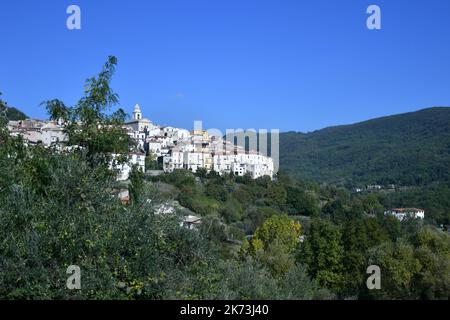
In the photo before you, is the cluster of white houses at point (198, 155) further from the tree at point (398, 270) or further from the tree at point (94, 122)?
the tree at point (94, 122)

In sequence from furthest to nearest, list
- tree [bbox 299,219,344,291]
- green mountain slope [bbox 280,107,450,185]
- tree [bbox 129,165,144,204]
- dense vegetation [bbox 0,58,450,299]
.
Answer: green mountain slope [bbox 280,107,450,185] < tree [bbox 299,219,344,291] < tree [bbox 129,165,144,204] < dense vegetation [bbox 0,58,450,299]

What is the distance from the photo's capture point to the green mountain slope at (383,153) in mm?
133250

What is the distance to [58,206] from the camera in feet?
21.9

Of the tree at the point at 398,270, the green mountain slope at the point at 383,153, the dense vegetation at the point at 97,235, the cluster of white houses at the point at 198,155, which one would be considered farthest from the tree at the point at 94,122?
the green mountain slope at the point at 383,153

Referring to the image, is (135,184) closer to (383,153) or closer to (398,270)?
(398,270)

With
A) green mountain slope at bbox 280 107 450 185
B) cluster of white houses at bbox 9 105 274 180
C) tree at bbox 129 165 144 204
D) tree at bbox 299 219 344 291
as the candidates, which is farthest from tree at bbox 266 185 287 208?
tree at bbox 129 165 144 204

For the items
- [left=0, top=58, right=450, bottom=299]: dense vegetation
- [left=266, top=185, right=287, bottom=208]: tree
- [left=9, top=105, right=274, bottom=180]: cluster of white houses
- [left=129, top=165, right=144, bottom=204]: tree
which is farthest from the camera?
[left=9, top=105, right=274, bottom=180]: cluster of white houses

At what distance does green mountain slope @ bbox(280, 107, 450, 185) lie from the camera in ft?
437

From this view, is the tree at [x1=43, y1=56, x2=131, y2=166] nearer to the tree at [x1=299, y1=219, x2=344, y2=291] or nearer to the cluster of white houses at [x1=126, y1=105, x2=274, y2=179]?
the tree at [x1=299, y1=219, x2=344, y2=291]

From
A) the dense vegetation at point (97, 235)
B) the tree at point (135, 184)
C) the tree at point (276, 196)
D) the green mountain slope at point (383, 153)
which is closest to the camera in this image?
the dense vegetation at point (97, 235)
